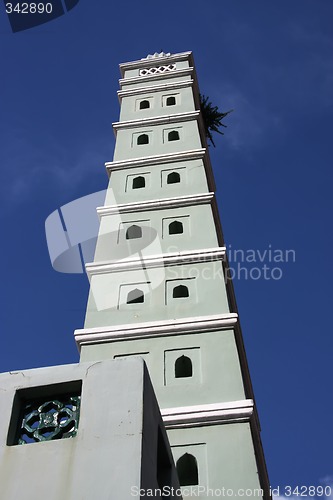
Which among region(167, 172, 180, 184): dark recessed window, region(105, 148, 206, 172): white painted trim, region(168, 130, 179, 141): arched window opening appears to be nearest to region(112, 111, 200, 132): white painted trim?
region(168, 130, 179, 141): arched window opening

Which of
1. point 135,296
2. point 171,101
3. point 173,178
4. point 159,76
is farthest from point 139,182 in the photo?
point 159,76

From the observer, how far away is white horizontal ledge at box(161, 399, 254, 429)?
9648 millimetres

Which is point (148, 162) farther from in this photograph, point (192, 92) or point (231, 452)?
point (231, 452)

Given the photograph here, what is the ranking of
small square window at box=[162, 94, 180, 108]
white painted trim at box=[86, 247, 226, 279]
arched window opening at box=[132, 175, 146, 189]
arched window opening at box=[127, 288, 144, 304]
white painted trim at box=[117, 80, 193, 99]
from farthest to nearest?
white painted trim at box=[117, 80, 193, 99]
small square window at box=[162, 94, 180, 108]
arched window opening at box=[132, 175, 146, 189]
white painted trim at box=[86, 247, 226, 279]
arched window opening at box=[127, 288, 144, 304]

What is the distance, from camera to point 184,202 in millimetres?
15109

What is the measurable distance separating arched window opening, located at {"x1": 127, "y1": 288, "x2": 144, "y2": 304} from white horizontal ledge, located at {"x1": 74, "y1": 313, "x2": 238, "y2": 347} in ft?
2.76

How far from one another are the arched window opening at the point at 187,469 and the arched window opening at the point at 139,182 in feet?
27.4

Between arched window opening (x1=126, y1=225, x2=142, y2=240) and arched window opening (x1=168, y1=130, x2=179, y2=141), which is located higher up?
arched window opening (x1=168, y1=130, x2=179, y2=141)

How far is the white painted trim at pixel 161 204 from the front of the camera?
15086 mm

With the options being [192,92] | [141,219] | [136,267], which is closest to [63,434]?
[136,267]

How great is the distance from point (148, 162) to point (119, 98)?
5368 millimetres

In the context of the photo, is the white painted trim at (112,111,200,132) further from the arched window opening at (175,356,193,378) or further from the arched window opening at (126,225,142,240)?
the arched window opening at (175,356,193,378)

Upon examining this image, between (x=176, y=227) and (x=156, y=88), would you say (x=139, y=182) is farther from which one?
(x=156, y=88)

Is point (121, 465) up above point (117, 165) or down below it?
below
